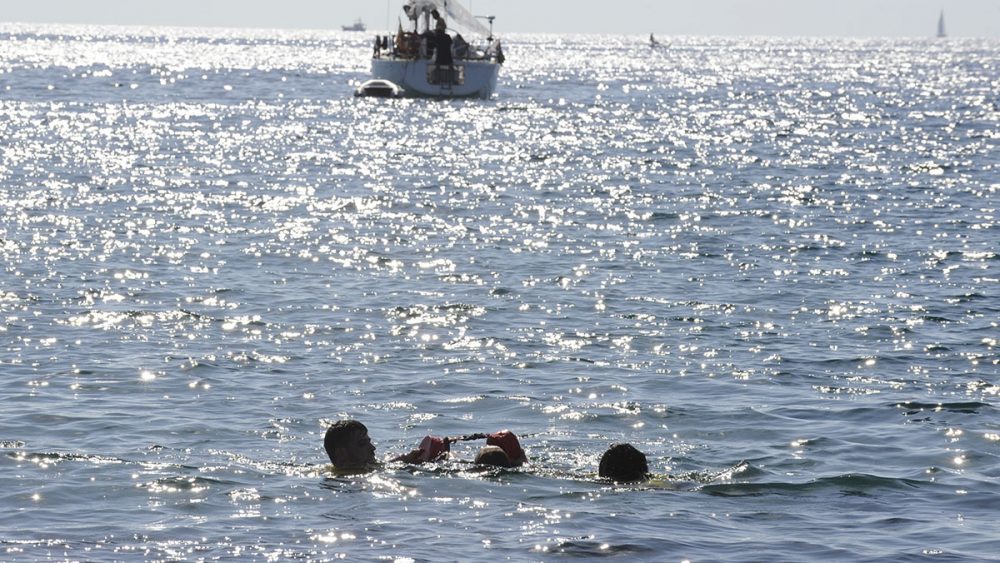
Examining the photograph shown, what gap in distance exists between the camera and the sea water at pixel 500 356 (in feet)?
42.0

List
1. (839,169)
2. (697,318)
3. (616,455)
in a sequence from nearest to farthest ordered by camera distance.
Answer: (616,455), (697,318), (839,169)

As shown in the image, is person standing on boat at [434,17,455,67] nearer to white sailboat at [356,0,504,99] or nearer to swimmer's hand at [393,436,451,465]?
white sailboat at [356,0,504,99]

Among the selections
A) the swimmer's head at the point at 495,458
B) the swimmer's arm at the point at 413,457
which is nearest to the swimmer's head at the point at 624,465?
the swimmer's head at the point at 495,458

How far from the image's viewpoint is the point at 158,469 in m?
14.4

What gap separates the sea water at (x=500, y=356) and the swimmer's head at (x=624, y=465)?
16cm

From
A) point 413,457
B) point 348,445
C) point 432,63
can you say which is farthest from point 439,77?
point 348,445

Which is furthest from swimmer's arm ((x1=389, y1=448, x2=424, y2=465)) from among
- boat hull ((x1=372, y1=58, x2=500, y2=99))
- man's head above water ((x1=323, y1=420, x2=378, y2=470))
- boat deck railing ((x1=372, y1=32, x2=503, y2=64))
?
boat hull ((x1=372, y1=58, x2=500, y2=99))

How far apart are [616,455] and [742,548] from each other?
6.76 ft

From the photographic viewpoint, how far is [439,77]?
275 feet

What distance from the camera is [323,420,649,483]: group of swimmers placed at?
13.8 m

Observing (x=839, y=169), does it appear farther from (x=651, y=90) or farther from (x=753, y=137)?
(x=651, y=90)

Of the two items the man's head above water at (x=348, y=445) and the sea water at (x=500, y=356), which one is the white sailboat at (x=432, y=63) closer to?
the sea water at (x=500, y=356)

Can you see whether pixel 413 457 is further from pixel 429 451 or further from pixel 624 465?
pixel 624 465

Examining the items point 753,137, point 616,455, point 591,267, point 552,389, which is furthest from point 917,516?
point 753,137
